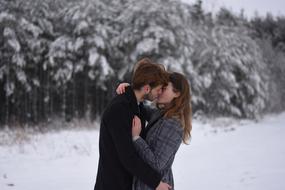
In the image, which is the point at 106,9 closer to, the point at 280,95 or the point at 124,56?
the point at 124,56

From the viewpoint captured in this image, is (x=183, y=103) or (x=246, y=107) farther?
(x=246, y=107)

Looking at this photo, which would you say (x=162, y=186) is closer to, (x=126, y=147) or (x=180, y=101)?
(x=126, y=147)

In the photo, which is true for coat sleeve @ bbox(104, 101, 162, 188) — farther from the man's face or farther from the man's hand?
the man's face

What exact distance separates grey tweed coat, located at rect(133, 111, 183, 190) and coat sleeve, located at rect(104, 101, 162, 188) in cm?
8

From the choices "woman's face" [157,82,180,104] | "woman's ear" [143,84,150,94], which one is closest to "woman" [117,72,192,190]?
"woman's face" [157,82,180,104]

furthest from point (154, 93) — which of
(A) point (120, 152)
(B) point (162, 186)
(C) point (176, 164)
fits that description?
A: (C) point (176, 164)

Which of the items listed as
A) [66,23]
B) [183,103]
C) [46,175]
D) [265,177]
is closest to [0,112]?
[66,23]

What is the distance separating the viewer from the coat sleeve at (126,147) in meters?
2.57

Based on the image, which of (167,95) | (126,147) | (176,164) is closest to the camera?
(126,147)

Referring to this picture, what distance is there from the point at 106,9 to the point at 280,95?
44.6 feet

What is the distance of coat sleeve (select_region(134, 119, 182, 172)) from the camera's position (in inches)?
105

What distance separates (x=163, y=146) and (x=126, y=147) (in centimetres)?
27

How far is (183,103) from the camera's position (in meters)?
2.84

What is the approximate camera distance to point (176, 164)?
8156mm
